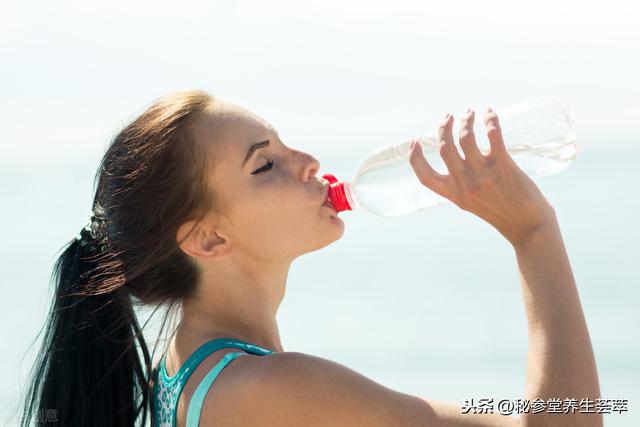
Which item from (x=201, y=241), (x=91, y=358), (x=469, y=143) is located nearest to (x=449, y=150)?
(x=469, y=143)

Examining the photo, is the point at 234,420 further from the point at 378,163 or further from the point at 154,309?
the point at 378,163

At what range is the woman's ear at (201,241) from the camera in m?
2.17

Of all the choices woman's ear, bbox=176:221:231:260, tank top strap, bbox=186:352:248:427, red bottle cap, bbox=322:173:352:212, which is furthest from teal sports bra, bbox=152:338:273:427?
red bottle cap, bbox=322:173:352:212

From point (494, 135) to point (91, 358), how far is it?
3.34ft

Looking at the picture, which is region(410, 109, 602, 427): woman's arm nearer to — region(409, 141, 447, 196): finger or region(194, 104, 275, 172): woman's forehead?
region(409, 141, 447, 196): finger

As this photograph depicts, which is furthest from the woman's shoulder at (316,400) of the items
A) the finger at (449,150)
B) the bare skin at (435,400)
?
the finger at (449,150)

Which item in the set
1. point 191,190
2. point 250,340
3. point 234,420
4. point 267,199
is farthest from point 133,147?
point 234,420

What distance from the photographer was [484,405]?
186cm

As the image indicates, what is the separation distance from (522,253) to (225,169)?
0.68 metres

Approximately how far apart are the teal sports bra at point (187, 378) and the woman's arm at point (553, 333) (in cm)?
58

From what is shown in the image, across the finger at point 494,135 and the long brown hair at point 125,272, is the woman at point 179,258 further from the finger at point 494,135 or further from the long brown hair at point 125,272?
the finger at point 494,135

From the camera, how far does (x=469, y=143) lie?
5.83ft

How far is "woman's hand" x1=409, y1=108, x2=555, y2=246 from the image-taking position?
5.86 feet

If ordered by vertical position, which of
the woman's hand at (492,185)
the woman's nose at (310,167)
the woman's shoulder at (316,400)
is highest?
the woman's nose at (310,167)
